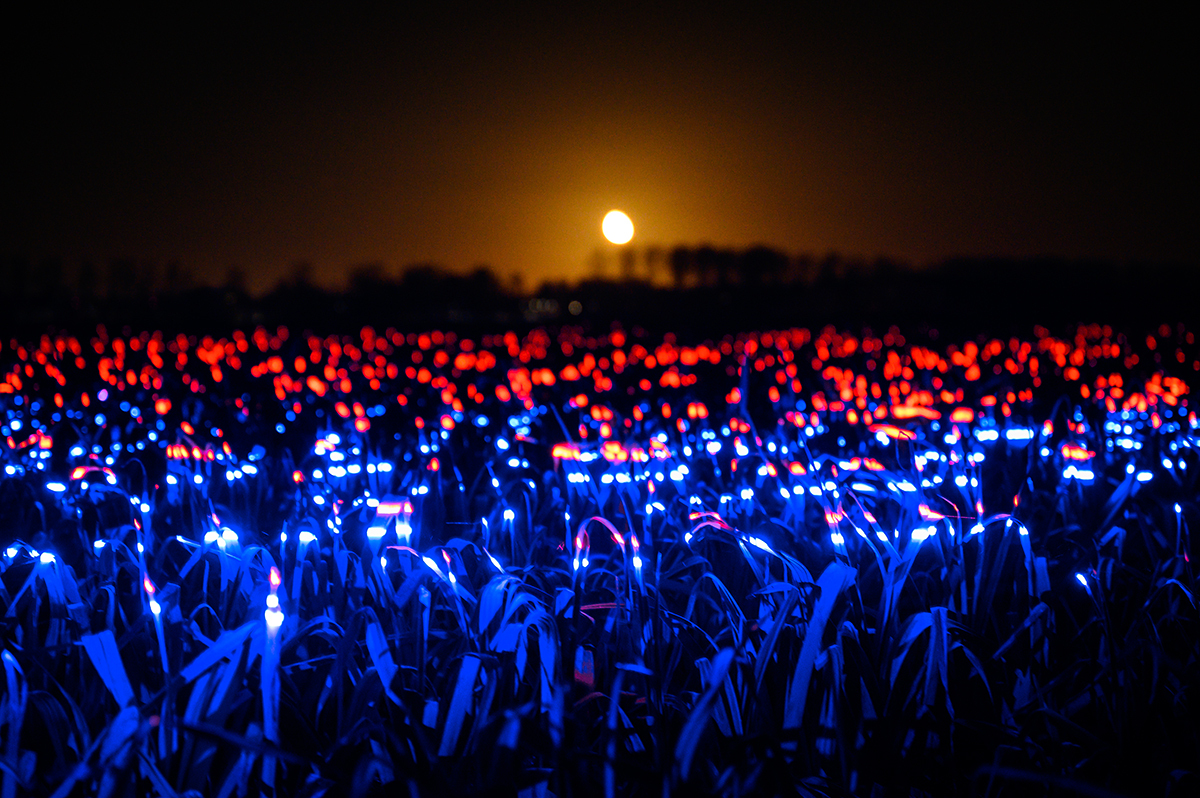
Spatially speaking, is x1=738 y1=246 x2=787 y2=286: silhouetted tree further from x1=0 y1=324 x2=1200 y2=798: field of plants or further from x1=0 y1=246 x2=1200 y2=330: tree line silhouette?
x1=0 y1=324 x2=1200 y2=798: field of plants

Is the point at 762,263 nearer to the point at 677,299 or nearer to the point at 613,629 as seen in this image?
the point at 677,299

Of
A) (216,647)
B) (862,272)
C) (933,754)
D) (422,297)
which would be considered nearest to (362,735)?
(216,647)

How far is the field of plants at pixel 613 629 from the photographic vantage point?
192 centimetres

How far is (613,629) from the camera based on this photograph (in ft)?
8.43

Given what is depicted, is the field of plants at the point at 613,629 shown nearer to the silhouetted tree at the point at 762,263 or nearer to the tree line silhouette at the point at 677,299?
the tree line silhouette at the point at 677,299

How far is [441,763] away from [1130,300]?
117 ft

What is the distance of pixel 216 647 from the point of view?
197cm

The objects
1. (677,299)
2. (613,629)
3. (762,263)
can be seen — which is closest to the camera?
(613,629)

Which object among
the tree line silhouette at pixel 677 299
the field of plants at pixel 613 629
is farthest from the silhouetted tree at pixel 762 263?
the field of plants at pixel 613 629

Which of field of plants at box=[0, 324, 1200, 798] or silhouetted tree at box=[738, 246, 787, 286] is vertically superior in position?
silhouetted tree at box=[738, 246, 787, 286]

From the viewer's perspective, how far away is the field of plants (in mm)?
1920

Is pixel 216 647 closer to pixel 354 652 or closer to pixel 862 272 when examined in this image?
pixel 354 652

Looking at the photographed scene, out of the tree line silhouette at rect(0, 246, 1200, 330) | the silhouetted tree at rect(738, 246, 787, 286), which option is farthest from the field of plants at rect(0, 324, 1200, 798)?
the silhouetted tree at rect(738, 246, 787, 286)

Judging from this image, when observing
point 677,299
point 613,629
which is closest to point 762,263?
point 677,299
